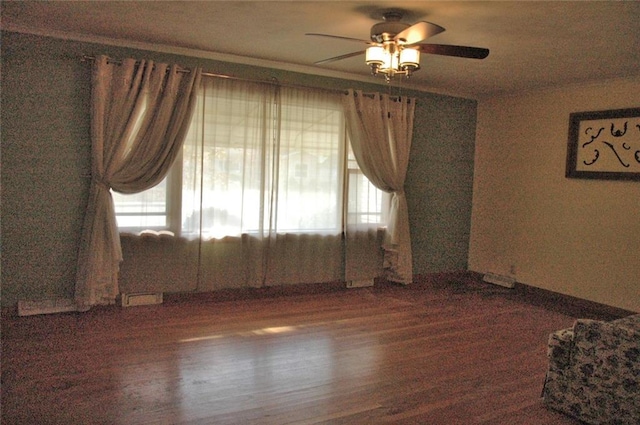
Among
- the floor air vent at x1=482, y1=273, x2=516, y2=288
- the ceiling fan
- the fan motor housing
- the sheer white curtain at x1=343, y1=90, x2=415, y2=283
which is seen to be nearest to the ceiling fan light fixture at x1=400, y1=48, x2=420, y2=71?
the ceiling fan

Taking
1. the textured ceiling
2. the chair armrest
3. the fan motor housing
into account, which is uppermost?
the textured ceiling

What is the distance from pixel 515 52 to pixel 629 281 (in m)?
2.53

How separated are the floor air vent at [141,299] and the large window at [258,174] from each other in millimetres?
616

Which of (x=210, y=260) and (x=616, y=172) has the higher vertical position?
(x=616, y=172)

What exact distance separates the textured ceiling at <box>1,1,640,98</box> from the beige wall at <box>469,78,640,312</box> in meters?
0.54

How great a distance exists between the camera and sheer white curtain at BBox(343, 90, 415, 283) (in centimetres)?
533

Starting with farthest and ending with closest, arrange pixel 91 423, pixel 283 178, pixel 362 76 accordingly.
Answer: pixel 362 76 < pixel 283 178 < pixel 91 423

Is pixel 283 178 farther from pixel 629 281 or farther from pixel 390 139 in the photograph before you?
pixel 629 281

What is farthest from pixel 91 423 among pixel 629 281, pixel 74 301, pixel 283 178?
pixel 629 281

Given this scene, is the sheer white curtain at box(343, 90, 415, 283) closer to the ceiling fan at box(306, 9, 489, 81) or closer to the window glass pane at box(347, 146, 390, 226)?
the window glass pane at box(347, 146, 390, 226)

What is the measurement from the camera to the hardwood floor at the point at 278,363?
2.70 m

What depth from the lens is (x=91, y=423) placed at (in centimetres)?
249

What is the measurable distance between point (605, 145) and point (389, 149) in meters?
2.18

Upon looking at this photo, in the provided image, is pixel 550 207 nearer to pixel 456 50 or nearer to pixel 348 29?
pixel 456 50
